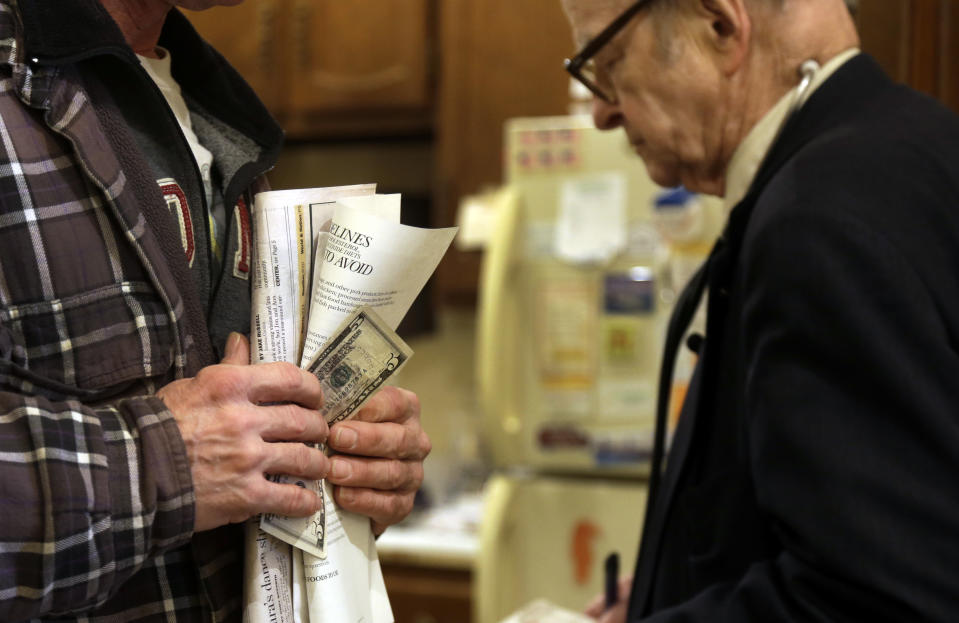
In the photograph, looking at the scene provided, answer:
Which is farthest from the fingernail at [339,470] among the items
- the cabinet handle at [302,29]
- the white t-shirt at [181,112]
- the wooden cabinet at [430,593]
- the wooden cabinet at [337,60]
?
the cabinet handle at [302,29]

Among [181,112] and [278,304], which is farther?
[181,112]

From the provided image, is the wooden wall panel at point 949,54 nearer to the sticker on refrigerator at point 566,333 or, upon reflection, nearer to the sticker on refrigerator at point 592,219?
the sticker on refrigerator at point 592,219

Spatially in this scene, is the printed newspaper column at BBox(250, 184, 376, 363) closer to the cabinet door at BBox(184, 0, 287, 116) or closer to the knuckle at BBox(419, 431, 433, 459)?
the knuckle at BBox(419, 431, 433, 459)

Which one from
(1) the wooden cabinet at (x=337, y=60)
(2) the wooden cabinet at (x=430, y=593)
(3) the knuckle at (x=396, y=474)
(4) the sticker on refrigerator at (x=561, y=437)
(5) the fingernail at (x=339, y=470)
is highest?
(1) the wooden cabinet at (x=337, y=60)

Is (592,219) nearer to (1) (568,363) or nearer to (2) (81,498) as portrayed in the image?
(1) (568,363)

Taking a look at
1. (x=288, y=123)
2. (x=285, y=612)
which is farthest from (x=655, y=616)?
(x=288, y=123)

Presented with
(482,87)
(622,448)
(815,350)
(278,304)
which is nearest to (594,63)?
(815,350)

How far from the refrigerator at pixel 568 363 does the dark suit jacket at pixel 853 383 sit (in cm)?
118

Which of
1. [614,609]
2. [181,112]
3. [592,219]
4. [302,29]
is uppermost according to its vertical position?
[302,29]

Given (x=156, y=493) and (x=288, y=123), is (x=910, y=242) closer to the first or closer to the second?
(x=156, y=493)

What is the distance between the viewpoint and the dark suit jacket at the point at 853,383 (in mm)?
775

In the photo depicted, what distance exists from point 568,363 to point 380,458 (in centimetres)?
145

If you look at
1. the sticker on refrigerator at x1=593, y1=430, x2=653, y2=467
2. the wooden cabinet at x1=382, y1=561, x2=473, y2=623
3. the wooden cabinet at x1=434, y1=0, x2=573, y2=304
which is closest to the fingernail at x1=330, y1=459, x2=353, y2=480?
the sticker on refrigerator at x1=593, y1=430, x2=653, y2=467

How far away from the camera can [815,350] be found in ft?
2.66
